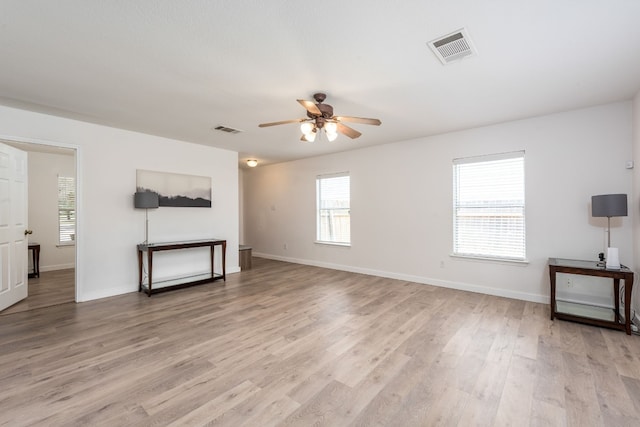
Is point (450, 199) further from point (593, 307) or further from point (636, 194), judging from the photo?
point (593, 307)

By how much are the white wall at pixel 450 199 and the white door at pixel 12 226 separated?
4582 millimetres

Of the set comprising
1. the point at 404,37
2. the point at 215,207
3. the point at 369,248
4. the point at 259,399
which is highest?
the point at 404,37

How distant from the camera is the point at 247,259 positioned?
6.27 m

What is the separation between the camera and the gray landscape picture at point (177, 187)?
15.3 feet

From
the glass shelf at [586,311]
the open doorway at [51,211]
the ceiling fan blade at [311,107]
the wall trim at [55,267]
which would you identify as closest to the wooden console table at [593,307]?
the glass shelf at [586,311]

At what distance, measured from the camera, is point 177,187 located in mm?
5008

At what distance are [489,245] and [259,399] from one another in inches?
155

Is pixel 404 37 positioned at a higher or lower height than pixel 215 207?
higher

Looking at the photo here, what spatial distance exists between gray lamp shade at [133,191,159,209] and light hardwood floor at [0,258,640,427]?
1448 mm

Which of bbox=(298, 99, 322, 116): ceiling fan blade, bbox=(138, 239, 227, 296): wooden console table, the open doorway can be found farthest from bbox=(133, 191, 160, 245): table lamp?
bbox=(298, 99, 322, 116): ceiling fan blade

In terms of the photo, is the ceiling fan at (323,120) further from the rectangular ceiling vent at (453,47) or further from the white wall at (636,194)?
the white wall at (636,194)

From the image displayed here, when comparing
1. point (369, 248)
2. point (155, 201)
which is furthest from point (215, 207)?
point (369, 248)

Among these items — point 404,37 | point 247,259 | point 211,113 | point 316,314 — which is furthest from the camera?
point 247,259

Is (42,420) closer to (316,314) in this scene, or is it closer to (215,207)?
(316,314)
